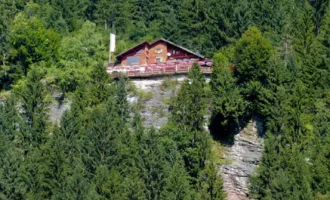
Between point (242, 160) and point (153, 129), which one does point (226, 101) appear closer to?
point (242, 160)

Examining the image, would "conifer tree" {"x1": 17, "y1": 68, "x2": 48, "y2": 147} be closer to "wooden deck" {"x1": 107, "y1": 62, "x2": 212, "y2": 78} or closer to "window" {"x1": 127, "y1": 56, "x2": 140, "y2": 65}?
"wooden deck" {"x1": 107, "y1": 62, "x2": 212, "y2": 78}

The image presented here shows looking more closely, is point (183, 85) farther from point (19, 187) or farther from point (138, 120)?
point (19, 187)

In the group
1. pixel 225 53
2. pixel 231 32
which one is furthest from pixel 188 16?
pixel 225 53

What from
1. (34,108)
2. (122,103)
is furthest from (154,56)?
(34,108)

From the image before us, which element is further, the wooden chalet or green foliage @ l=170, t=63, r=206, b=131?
the wooden chalet

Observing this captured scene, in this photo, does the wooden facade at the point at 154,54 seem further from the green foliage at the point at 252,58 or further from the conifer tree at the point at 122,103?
the conifer tree at the point at 122,103

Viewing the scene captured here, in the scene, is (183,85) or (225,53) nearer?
(183,85)

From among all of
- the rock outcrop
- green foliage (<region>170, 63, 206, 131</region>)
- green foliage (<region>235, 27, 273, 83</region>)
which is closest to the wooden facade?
green foliage (<region>235, 27, 273, 83</region>)
